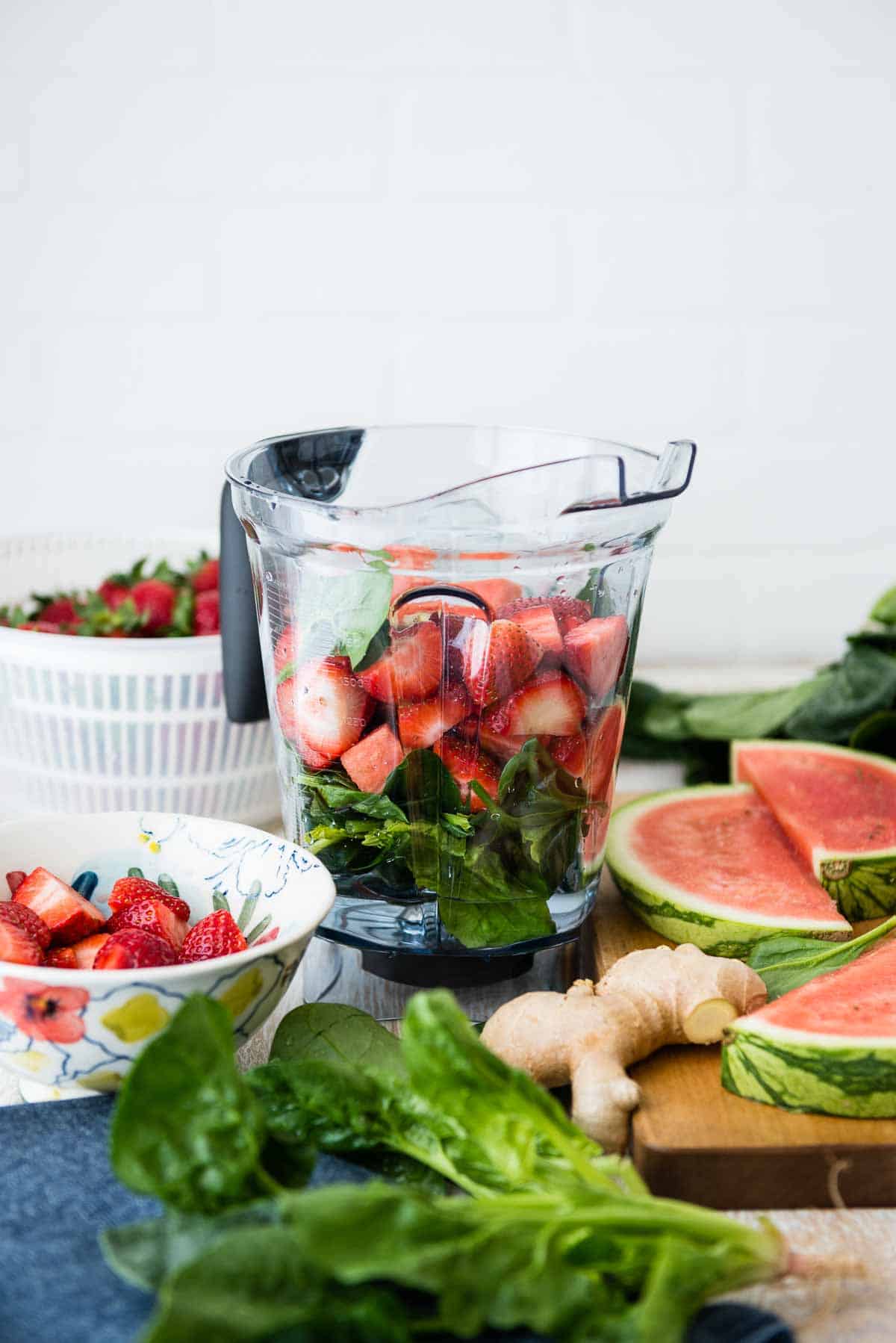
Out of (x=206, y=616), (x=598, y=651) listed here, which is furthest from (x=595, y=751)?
(x=206, y=616)

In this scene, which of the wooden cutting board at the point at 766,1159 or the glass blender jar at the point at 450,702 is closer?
the wooden cutting board at the point at 766,1159

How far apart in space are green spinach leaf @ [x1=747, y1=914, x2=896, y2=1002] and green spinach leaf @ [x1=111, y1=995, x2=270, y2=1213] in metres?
0.48

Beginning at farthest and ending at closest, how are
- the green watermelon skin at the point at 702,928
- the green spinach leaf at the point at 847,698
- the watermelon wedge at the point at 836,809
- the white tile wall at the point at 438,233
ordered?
the white tile wall at the point at 438,233
the green spinach leaf at the point at 847,698
the watermelon wedge at the point at 836,809
the green watermelon skin at the point at 702,928

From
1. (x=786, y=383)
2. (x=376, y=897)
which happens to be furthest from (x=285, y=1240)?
(x=786, y=383)

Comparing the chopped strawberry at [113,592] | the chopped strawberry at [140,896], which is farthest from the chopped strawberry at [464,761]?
the chopped strawberry at [113,592]

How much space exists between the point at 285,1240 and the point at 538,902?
0.44m

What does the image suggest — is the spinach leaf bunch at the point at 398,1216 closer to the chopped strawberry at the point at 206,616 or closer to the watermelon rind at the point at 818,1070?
the watermelon rind at the point at 818,1070

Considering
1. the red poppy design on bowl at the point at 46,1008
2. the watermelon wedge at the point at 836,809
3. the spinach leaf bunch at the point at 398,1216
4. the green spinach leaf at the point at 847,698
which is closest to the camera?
the spinach leaf bunch at the point at 398,1216

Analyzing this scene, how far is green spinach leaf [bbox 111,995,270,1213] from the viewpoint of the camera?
25.1 inches

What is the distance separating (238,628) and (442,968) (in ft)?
1.17

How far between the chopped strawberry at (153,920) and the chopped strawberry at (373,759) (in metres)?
0.17

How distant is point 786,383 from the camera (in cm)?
194

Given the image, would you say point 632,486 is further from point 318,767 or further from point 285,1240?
point 285,1240

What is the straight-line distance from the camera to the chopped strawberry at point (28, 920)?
853mm
